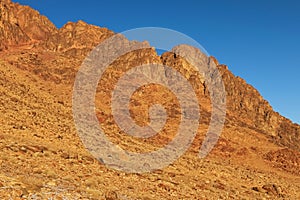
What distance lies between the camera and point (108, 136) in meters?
31.9

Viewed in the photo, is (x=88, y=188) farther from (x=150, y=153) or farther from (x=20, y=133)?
(x=150, y=153)

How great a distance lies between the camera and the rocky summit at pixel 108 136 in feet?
48.9

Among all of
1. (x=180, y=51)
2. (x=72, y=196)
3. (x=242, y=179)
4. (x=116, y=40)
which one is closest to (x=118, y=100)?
(x=242, y=179)

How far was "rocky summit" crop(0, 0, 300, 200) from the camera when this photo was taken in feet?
48.9

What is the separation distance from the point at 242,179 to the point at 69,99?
2971 cm

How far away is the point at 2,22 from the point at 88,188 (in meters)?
98.4

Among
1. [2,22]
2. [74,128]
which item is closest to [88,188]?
[74,128]

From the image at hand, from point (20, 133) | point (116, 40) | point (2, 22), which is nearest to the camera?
point (20, 133)

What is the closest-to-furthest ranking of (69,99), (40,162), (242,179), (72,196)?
(72,196) → (40,162) → (242,179) → (69,99)

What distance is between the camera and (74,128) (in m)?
29.2

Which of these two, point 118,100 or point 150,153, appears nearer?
point 150,153

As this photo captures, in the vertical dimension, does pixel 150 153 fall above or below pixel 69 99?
below

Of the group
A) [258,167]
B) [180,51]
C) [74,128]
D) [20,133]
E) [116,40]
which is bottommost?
[20,133]

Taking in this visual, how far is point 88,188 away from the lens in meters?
13.9
